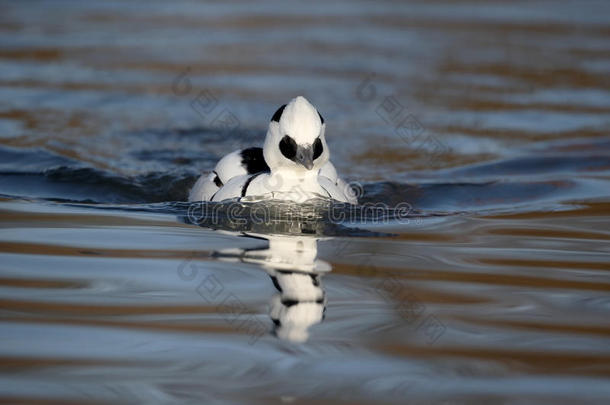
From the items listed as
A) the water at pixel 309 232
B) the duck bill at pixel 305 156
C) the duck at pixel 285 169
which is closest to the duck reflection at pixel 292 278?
the water at pixel 309 232

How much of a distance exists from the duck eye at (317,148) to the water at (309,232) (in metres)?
0.43

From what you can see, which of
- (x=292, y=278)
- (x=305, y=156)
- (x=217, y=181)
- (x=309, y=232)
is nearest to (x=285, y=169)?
(x=305, y=156)

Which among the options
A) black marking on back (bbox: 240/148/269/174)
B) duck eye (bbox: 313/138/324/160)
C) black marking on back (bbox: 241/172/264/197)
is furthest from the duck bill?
black marking on back (bbox: 240/148/269/174)

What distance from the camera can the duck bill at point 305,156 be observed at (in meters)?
5.91

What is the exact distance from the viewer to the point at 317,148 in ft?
20.1

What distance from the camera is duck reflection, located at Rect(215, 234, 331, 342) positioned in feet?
13.6

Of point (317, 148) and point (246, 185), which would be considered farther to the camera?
point (246, 185)

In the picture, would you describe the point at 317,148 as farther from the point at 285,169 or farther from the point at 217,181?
the point at 217,181

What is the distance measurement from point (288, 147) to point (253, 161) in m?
1.00

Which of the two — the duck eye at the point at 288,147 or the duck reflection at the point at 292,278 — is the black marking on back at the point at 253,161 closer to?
the duck eye at the point at 288,147

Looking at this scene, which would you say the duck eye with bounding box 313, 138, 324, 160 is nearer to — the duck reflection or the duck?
the duck

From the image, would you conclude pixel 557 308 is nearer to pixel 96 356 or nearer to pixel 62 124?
pixel 96 356

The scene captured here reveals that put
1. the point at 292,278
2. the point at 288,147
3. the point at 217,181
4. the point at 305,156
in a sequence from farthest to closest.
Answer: the point at 217,181 → the point at 288,147 → the point at 305,156 → the point at 292,278

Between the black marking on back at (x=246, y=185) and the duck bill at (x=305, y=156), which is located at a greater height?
the black marking on back at (x=246, y=185)
